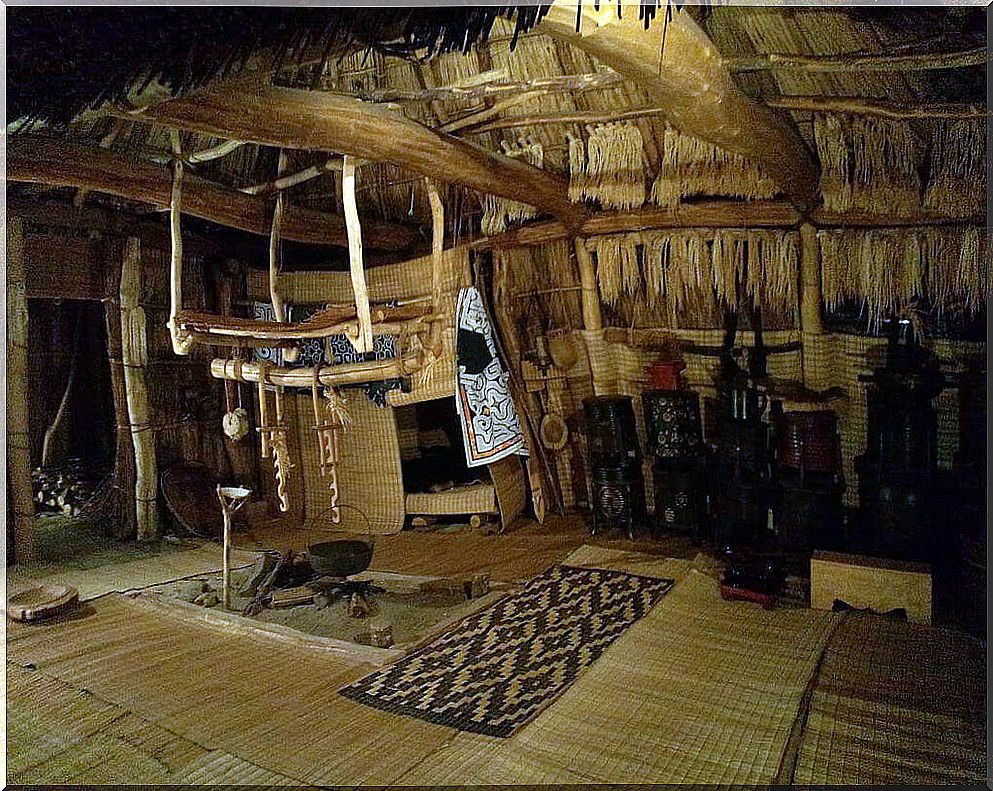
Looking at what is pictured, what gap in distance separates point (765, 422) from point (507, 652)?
9.11 feet

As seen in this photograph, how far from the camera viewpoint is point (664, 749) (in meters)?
2.76

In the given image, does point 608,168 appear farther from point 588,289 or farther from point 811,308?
point 811,308

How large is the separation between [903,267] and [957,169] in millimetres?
658

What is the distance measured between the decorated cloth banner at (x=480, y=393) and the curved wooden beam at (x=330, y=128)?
1.56 meters

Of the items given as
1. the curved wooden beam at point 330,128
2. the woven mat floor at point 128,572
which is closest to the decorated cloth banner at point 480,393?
the curved wooden beam at point 330,128

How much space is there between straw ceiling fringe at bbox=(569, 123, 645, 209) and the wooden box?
2.82 m

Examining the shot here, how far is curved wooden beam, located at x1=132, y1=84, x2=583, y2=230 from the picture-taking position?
8.30 feet

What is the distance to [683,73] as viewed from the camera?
8.29ft

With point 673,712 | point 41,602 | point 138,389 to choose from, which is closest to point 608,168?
point 673,712

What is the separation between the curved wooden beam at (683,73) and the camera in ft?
6.80

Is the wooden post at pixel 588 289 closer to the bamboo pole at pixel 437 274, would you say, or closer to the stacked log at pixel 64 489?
the bamboo pole at pixel 437 274

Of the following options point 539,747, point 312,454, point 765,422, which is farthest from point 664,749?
point 312,454

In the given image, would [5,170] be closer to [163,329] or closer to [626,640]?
[163,329]

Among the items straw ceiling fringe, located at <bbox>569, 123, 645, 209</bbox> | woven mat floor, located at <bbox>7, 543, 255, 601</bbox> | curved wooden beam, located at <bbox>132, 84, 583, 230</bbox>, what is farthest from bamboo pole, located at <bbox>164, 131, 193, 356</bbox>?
straw ceiling fringe, located at <bbox>569, 123, 645, 209</bbox>
